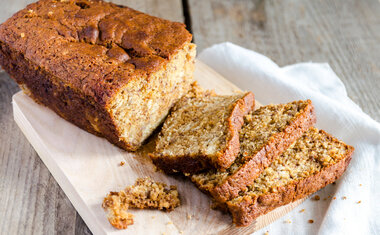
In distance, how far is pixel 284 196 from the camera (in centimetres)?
352

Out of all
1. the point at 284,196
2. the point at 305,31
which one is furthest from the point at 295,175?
the point at 305,31

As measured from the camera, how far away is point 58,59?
3805 mm

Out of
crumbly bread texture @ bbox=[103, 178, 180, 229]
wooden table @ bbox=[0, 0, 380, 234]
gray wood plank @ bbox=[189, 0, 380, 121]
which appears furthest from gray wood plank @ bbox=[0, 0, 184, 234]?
gray wood plank @ bbox=[189, 0, 380, 121]

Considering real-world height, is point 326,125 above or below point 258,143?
below

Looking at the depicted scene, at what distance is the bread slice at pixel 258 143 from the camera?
347cm

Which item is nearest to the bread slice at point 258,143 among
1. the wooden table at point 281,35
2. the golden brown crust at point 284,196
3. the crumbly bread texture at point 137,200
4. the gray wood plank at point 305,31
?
the golden brown crust at point 284,196

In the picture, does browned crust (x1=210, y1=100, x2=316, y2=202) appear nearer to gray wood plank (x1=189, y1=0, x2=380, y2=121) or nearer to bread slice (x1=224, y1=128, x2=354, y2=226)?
bread slice (x1=224, y1=128, x2=354, y2=226)

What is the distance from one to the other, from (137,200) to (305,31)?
11.8 ft

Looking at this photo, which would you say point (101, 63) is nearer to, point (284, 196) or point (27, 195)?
point (27, 195)

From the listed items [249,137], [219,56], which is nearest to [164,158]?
[249,137]

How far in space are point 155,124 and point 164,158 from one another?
555mm

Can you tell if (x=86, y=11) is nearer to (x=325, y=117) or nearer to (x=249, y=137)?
(x=249, y=137)

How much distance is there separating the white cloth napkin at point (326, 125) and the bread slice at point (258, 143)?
525mm

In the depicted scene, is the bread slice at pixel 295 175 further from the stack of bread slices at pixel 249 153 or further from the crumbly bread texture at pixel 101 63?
the crumbly bread texture at pixel 101 63
